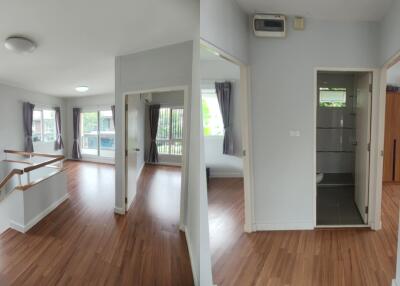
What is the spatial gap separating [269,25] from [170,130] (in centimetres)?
129

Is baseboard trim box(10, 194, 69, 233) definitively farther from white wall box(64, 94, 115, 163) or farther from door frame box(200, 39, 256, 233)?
door frame box(200, 39, 256, 233)

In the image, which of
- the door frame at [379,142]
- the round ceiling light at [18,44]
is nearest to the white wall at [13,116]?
the round ceiling light at [18,44]

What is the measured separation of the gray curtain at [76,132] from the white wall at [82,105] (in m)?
0.03

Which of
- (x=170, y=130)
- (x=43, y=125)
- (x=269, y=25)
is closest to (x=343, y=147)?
(x=269, y=25)

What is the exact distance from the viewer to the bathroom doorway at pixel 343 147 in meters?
2.26

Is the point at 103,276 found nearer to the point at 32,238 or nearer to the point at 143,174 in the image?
the point at 32,238

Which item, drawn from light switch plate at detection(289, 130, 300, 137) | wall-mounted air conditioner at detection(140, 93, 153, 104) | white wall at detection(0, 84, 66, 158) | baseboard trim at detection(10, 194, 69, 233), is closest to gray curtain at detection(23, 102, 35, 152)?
white wall at detection(0, 84, 66, 158)

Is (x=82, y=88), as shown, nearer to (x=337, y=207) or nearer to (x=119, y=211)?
(x=119, y=211)

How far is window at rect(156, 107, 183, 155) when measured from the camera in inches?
68.7

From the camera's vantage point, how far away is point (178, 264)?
4.93ft

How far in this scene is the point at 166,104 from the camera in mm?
1915

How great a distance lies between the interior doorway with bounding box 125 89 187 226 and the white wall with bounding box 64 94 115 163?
20 centimetres

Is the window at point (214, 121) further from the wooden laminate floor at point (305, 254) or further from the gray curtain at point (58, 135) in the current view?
the gray curtain at point (58, 135)

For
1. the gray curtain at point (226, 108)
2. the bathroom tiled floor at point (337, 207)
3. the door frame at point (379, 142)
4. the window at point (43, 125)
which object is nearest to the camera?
the window at point (43, 125)
